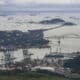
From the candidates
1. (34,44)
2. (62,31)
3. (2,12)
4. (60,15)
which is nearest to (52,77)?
(34,44)

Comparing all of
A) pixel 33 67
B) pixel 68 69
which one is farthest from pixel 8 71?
pixel 68 69

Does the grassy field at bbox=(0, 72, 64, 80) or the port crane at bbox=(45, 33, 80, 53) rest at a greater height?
the port crane at bbox=(45, 33, 80, 53)

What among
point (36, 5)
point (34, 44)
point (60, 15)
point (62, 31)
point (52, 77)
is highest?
point (36, 5)

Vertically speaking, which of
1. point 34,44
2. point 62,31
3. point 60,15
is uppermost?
point 60,15

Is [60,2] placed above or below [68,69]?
above

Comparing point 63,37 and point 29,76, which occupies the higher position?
point 63,37

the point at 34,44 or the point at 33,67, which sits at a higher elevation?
the point at 34,44

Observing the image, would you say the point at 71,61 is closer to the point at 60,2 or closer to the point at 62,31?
the point at 62,31

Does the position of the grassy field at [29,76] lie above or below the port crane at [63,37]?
below

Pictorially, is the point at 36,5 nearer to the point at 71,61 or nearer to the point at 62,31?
the point at 62,31
